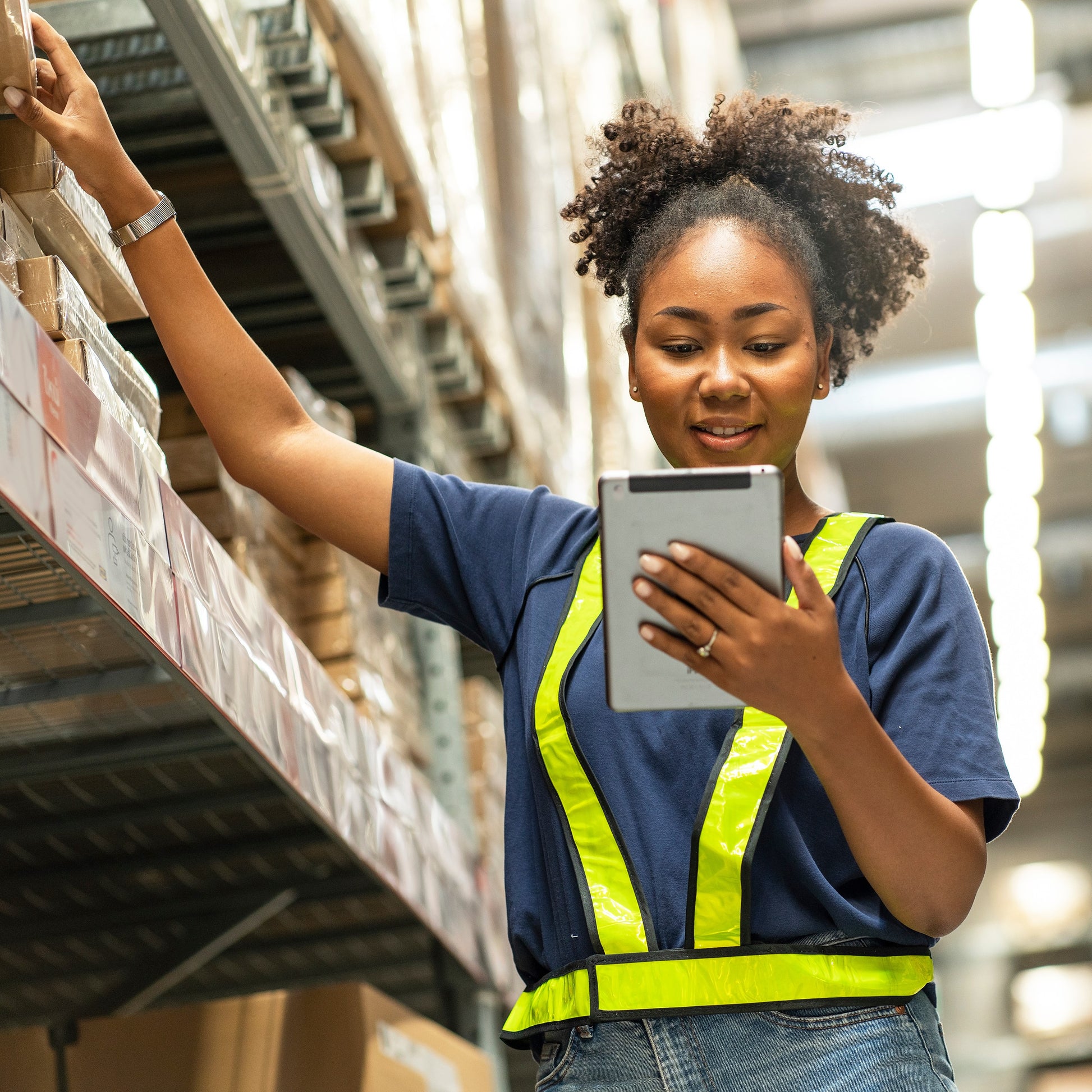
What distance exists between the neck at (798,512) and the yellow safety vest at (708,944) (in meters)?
0.22

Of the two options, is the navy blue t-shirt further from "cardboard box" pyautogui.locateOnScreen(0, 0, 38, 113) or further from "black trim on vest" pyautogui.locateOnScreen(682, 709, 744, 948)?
"cardboard box" pyautogui.locateOnScreen(0, 0, 38, 113)

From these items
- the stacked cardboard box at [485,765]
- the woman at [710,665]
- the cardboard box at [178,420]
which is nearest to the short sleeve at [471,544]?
the woman at [710,665]

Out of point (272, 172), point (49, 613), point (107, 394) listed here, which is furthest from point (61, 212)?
point (272, 172)

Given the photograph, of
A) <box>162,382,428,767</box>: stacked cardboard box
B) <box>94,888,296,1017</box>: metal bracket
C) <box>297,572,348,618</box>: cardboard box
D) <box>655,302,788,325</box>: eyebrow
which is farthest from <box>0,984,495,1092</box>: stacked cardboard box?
<box>655,302,788,325</box>: eyebrow

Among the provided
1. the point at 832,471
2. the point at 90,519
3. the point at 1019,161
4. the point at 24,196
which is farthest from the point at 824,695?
the point at 832,471

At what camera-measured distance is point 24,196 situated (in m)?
1.63

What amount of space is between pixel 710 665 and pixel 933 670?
276 mm

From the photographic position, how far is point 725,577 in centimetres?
115

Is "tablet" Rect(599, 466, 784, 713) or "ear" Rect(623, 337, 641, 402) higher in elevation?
"ear" Rect(623, 337, 641, 402)

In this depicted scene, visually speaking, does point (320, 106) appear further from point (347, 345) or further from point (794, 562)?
point (794, 562)

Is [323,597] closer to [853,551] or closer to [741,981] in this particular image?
[853,551]

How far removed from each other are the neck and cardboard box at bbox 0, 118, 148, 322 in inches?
29.6

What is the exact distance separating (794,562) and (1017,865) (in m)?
21.6

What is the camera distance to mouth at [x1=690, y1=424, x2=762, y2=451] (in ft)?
4.95
